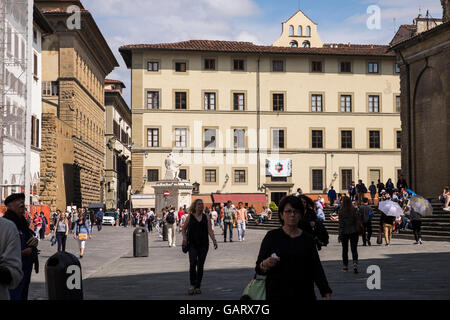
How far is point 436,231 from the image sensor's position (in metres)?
28.2

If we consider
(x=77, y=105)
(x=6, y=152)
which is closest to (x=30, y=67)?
(x=6, y=152)

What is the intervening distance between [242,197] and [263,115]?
7.30 m

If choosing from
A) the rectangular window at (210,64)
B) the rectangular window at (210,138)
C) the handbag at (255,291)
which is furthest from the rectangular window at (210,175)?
the handbag at (255,291)

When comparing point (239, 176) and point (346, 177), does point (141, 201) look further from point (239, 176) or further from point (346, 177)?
point (346, 177)

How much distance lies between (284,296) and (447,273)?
9732 mm

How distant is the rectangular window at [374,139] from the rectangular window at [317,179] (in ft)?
16.6

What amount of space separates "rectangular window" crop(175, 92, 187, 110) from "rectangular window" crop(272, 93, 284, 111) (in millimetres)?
7593

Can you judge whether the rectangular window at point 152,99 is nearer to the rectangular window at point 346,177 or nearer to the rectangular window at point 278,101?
the rectangular window at point 278,101

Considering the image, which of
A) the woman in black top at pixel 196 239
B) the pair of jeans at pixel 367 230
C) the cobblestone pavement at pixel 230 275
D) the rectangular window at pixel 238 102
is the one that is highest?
the rectangular window at pixel 238 102

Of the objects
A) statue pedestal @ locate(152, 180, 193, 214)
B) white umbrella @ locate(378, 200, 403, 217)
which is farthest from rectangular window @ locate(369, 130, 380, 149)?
white umbrella @ locate(378, 200, 403, 217)

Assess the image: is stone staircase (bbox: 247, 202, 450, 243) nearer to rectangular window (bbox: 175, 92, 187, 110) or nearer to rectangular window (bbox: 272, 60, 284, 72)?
rectangular window (bbox: 175, 92, 187, 110)

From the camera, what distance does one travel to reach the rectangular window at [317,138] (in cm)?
6419

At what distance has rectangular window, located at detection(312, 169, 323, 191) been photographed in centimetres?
6347

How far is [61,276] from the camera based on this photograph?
8.70 meters
